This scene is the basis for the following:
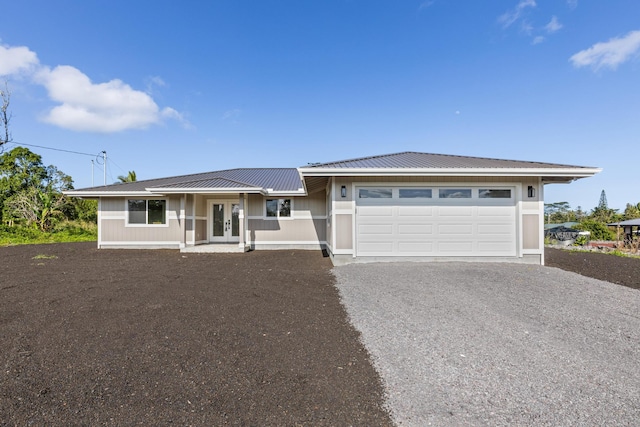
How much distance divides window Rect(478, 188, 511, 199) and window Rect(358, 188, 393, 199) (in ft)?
8.70

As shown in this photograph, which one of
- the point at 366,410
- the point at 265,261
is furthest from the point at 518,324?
the point at 265,261

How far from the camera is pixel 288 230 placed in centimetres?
1231

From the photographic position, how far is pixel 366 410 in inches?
85.4

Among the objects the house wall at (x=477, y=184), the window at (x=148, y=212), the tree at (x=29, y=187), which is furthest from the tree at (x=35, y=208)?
the house wall at (x=477, y=184)

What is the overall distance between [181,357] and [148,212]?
448 inches

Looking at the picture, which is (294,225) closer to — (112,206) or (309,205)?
(309,205)

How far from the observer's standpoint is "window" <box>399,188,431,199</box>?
27.8ft

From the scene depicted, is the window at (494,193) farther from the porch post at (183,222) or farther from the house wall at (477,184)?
the porch post at (183,222)

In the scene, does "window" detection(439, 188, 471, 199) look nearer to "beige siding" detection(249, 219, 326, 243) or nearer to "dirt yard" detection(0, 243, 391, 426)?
"dirt yard" detection(0, 243, 391, 426)

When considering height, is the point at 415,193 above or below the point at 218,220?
above

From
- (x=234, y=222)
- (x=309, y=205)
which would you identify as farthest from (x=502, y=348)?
(x=234, y=222)

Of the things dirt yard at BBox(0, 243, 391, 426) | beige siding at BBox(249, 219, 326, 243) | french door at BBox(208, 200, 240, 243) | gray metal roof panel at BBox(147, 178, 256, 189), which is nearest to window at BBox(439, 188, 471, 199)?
dirt yard at BBox(0, 243, 391, 426)

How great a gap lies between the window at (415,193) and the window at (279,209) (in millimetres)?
5370

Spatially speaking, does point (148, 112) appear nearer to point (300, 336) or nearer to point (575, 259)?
point (300, 336)
